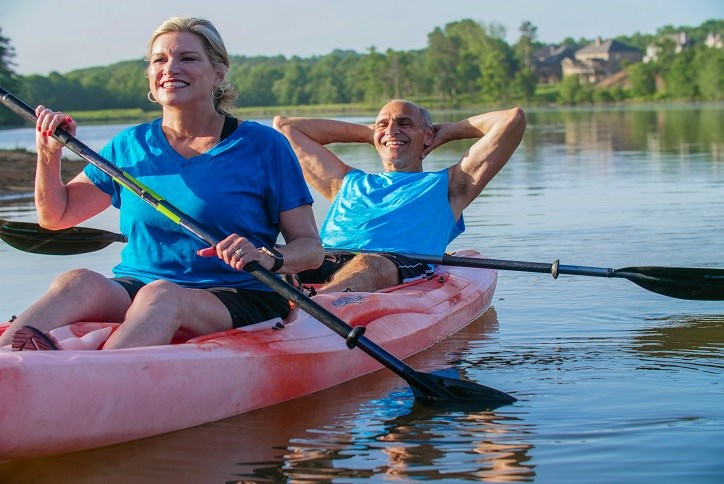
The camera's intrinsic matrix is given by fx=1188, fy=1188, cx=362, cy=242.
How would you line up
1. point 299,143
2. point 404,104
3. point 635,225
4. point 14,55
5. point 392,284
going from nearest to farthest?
point 392,284, point 404,104, point 299,143, point 635,225, point 14,55

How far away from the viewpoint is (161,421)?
4.57 meters

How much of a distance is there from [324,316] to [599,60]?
470 ft

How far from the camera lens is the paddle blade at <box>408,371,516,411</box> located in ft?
16.6

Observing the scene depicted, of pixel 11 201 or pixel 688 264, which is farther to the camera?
pixel 11 201

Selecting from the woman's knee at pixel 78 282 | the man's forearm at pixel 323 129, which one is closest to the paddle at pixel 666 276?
the man's forearm at pixel 323 129

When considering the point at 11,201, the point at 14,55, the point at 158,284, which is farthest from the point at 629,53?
the point at 158,284

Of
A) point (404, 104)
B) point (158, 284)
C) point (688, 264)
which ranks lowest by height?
point (688, 264)

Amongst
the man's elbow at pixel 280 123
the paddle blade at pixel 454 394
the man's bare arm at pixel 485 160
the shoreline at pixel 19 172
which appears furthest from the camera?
the shoreline at pixel 19 172

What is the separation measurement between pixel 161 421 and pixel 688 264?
5.25 metres

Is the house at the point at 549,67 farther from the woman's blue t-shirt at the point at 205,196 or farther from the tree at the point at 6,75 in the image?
the woman's blue t-shirt at the point at 205,196

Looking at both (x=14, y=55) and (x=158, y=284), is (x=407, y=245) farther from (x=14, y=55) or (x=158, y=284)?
(x=14, y=55)

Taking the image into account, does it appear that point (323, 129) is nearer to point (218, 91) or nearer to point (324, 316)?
point (218, 91)

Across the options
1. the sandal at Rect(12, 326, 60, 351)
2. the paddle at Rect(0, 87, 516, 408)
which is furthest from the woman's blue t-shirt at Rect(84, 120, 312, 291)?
the sandal at Rect(12, 326, 60, 351)

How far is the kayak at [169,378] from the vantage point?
13.5 ft
